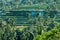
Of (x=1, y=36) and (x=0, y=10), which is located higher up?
(x=1, y=36)

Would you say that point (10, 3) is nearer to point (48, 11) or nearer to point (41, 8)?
point (41, 8)

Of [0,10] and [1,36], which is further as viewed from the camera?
[0,10]

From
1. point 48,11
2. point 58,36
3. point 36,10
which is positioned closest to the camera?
point 58,36

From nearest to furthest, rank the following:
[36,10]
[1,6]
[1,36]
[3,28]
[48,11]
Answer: [1,36]
[3,28]
[48,11]
[36,10]
[1,6]

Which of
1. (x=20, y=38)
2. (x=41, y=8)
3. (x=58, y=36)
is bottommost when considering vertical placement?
(x=41, y=8)

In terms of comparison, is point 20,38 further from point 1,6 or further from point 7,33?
point 1,6

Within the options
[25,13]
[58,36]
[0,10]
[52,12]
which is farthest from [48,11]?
[58,36]
